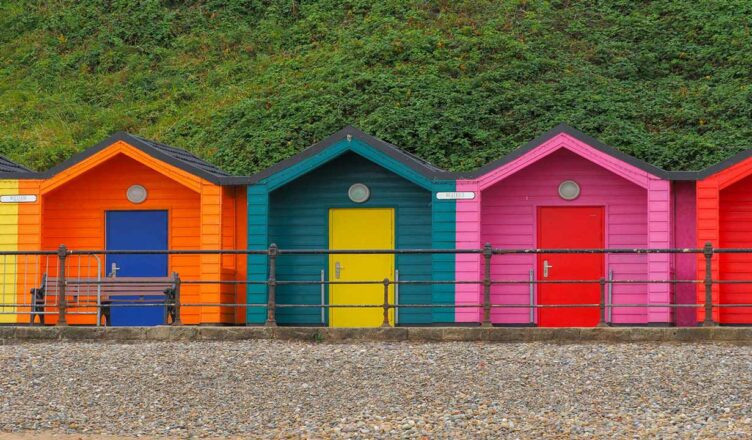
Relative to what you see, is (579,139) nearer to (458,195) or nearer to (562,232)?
(562,232)

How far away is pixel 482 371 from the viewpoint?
14898mm

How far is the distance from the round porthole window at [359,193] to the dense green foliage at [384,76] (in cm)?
888

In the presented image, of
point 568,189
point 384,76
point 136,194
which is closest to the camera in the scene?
point 568,189

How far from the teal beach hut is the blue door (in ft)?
6.54

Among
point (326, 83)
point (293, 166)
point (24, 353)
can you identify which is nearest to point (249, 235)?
point (293, 166)

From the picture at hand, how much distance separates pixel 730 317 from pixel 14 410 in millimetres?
11729

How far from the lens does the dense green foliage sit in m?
32.2

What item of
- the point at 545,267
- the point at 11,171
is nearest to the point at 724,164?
the point at 545,267

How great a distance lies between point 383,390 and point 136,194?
384 inches

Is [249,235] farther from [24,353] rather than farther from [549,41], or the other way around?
[549,41]

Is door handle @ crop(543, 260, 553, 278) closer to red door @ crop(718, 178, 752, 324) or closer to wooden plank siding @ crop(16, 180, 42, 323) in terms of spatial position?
red door @ crop(718, 178, 752, 324)

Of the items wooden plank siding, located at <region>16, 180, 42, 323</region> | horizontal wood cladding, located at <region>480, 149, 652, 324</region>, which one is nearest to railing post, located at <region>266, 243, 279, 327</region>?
horizontal wood cladding, located at <region>480, 149, 652, 324</region>

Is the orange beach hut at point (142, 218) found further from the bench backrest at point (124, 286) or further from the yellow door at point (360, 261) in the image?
the yellow door at point (360, 261)

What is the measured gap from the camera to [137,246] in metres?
22.7
